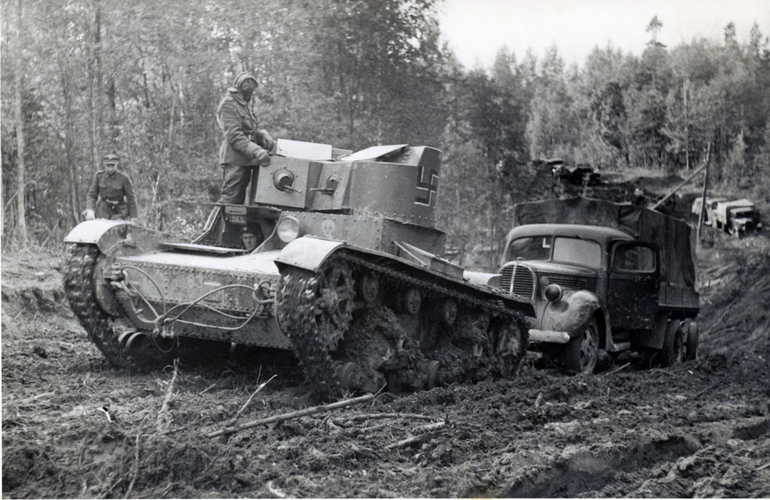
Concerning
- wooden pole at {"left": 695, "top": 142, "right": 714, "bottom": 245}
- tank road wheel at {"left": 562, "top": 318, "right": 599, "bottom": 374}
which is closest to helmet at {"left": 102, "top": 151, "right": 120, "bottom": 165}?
tank road wheel at {"left": 562, "top": 318, "right": 599, "bottom": 374}

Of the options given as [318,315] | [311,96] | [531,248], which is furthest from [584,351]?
[318,315]

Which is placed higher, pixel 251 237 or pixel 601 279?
pixel 251 237

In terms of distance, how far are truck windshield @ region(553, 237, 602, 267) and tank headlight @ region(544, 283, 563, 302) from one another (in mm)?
856

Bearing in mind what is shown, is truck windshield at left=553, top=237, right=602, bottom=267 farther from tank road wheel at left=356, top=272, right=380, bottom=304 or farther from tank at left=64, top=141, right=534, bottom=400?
tank road wheel at left=356, top=272, right=380, bottom=304

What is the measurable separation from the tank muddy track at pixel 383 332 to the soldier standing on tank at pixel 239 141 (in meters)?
1.68

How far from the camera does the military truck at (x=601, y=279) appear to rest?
911 cm

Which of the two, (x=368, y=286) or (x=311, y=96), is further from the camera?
(x=311, y=96)

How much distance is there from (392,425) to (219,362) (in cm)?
250

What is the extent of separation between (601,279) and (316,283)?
5.37 meters

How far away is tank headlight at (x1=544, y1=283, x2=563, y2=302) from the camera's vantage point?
9.12m

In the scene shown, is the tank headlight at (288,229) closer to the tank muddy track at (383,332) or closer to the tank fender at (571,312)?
the tank muddy track at (383,332)

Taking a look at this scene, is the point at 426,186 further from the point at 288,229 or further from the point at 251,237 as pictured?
the point at 251,237

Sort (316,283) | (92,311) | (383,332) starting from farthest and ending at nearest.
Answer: (92,311) < (383,332) < (316,283)

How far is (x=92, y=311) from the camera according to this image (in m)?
6.46
